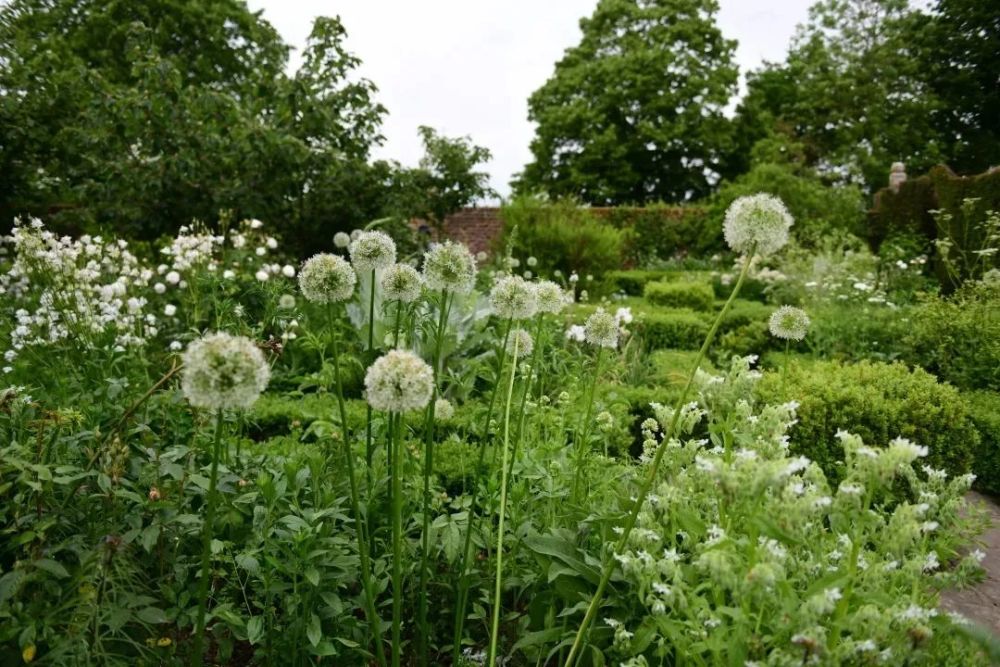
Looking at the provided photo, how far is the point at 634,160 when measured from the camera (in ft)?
80.4

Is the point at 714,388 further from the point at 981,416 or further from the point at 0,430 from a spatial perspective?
the point at 981,416

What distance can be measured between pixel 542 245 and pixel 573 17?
680 inches

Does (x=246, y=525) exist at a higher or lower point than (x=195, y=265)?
lower

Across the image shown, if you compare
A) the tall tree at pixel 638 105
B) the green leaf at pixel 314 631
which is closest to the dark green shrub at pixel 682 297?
the green leaf at pixel 314 631

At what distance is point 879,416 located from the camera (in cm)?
366

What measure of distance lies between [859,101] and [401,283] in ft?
92.0

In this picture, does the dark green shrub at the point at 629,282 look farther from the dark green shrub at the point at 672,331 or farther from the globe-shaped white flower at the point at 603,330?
the globe-shaped white flower at the point at 603,330

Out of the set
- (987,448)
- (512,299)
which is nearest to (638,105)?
(987,448)

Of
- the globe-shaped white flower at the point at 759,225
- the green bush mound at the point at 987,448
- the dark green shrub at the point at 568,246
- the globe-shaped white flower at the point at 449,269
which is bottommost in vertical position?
the green bush mound at the point at 987,448

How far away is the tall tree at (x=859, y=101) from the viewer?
909 inches

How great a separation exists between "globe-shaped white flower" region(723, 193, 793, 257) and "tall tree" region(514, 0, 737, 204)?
71.2ft

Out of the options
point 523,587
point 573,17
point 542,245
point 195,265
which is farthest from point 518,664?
point 573,17

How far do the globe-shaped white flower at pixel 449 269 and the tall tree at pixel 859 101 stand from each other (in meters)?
24.6

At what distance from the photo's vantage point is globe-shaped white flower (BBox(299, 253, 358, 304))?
1.61 m
